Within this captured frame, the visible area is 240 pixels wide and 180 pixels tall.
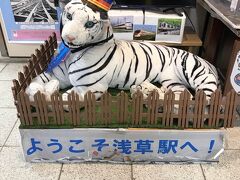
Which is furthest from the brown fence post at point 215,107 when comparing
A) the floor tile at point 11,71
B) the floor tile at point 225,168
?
the floor tile at point 11,71

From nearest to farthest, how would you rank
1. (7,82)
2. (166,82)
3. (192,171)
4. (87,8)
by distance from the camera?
(87,8), (192,171), (166,82), (7,82)

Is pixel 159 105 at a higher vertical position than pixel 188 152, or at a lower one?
higher

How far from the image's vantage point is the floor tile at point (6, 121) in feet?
4.53

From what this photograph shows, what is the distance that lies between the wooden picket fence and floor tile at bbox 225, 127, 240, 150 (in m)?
0.24

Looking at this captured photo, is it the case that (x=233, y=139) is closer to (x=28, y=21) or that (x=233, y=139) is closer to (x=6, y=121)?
(x=6, y=121)

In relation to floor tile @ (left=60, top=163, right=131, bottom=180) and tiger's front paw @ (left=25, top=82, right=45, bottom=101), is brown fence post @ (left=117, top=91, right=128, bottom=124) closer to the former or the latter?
floor tile @ (left=60, top=163, right=131, bottom=180)

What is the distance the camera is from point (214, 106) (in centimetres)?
108

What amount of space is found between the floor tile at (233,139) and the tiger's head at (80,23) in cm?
81

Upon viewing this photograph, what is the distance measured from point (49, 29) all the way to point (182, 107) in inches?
47.9

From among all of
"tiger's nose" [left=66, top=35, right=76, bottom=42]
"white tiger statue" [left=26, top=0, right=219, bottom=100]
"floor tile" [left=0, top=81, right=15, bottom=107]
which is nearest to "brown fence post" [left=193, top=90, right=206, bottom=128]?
"white tiger statue" [left=26, top=0, right=219, bottom=100]

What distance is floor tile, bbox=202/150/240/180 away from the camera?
1166 mm

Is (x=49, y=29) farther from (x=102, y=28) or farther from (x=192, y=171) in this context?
(x=192, y=171)

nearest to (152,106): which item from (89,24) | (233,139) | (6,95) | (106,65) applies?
(106,65)

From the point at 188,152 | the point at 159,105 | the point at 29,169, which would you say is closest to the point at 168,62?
the point at 159,105
